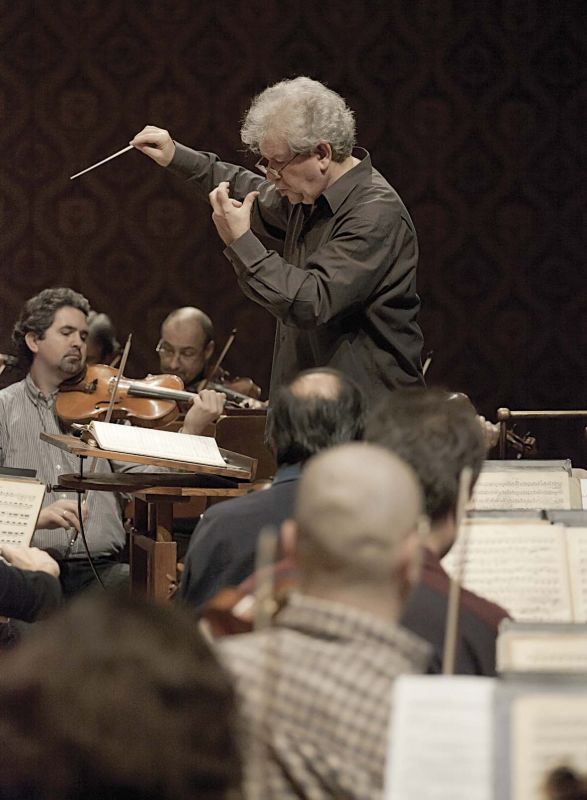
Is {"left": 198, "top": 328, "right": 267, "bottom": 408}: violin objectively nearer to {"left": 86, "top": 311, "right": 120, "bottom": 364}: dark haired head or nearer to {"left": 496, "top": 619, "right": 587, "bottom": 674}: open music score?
{"left": 86, "top": 311, "right": 120, "bottom": 364}: dark haired head

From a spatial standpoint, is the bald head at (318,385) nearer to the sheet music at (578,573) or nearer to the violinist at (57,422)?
the sheet music at (578,573)

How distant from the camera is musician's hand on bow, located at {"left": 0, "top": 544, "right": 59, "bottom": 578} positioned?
2568mm

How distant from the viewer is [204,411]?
4.14 metres

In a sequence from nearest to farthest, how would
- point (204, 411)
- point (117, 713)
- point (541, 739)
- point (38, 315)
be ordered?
point (117, 713), point (541, 739), point (204, 411), point (38, 315)

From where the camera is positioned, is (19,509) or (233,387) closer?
(19,509)

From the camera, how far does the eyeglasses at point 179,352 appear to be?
577 centimetres

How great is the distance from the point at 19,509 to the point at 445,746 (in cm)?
187

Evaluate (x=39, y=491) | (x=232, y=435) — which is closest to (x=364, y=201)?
(x=39, y=491)

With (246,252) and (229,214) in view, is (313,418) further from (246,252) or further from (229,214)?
(229,214)

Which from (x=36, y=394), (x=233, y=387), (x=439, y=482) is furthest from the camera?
(x=233, y=387)

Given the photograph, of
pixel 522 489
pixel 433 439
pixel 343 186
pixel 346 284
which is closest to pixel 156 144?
pixel 343 186

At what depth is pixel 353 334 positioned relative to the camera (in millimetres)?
3125

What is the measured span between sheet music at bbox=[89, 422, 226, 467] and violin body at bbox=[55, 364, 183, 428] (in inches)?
45.4

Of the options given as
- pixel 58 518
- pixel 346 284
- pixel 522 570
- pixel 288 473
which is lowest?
pixel 58 518
